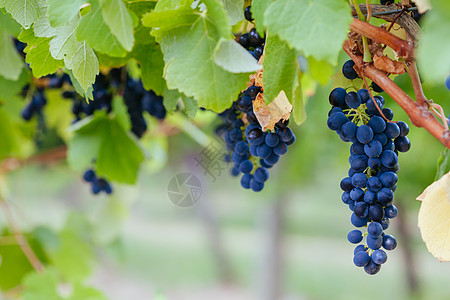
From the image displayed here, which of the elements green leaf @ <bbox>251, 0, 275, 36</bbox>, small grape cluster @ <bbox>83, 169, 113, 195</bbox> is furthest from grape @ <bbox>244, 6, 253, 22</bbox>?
small grape cluster @ <bbox>83, 169, 113, 195</bbox>

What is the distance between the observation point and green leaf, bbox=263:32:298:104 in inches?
24.1

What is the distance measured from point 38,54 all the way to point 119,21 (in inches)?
8.9

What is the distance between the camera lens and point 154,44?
0.84 m

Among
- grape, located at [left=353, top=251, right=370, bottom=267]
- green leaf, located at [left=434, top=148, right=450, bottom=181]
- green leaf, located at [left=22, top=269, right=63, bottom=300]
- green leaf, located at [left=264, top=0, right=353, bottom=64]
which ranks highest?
green leaf, located at [left=264, top=0, right=353, bottom=64]

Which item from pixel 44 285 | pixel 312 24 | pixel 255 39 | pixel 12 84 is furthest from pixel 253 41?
pixel 44 285

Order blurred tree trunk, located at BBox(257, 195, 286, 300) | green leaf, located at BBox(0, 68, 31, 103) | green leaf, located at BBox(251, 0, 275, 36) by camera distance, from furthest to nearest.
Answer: blurred tree trunk, located at BBox(257, 195, 286, 300) < green leaf, located at BBox(0, 68, 31, 103) < green leaf, located at BBox(251, 0, 275, 36)

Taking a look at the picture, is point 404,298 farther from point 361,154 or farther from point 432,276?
point 361,154

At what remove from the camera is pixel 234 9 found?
0.69 meters

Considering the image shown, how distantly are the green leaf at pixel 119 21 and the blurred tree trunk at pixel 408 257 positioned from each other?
711 centimetres

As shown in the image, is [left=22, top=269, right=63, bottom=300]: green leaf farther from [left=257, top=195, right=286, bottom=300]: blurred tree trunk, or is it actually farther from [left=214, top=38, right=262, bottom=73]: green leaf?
[left=257, top=195, right=286, bottom=300]: blurred tree trunk

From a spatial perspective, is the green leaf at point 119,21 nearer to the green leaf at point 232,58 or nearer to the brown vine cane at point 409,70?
the green leaf at point 232,58

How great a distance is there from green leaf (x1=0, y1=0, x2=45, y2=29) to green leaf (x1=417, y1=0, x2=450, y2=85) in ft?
1.89

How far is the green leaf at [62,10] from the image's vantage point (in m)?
0.59

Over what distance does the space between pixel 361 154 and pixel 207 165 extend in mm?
520
